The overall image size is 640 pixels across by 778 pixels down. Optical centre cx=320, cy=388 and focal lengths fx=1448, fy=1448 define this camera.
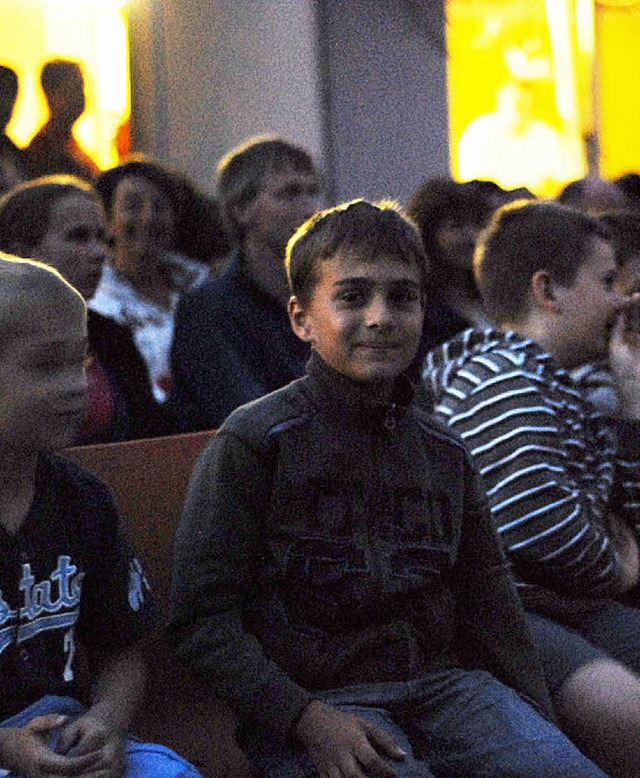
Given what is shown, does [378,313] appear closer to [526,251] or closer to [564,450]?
[564,450]

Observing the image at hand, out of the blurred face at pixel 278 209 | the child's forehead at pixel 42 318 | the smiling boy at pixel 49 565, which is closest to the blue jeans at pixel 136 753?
the smiling boy at pixel 49 565

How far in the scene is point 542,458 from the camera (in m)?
3.05

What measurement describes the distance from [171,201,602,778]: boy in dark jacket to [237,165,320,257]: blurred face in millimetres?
1509

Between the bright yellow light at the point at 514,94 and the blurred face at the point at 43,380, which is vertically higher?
the bright yellow light at the point at 514,94

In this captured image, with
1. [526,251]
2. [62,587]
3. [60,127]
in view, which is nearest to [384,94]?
[60,127]

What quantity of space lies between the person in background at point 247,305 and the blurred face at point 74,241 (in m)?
0.31

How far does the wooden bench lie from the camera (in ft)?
9.84

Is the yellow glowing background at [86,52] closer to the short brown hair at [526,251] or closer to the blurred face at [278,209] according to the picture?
the blurred face at [278,209]

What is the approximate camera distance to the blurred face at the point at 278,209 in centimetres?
429

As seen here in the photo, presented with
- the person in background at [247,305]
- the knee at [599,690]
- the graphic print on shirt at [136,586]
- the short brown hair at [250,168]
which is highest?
the short brown hair at [250,168]

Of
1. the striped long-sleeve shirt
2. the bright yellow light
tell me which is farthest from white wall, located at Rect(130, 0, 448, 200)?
the striped long-sleeve shirt

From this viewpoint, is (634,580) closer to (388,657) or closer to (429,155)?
(388,657)

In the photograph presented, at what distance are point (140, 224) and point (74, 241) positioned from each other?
121cm

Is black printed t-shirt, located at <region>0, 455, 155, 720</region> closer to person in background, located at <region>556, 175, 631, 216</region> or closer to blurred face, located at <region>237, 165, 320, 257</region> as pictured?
blurred face, located at <region>237, 165, 320, 257</region>
